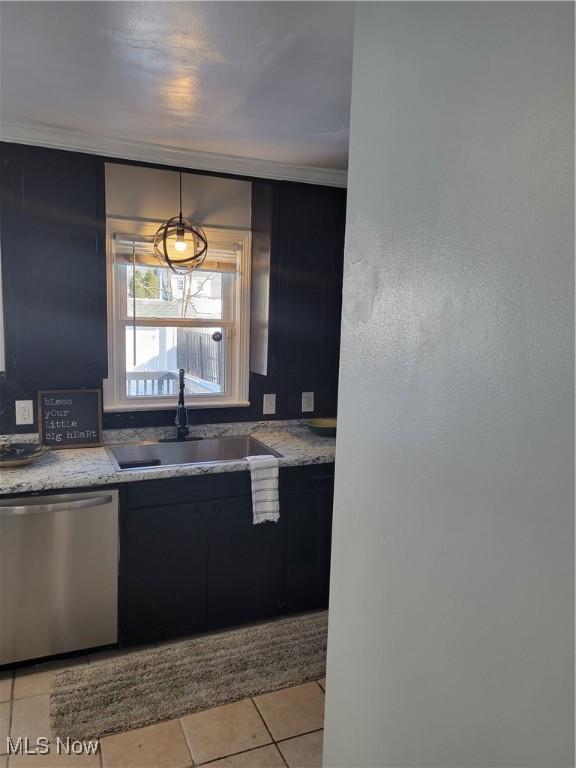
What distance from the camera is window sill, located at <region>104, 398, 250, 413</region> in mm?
3109

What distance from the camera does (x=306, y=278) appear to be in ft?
10.7

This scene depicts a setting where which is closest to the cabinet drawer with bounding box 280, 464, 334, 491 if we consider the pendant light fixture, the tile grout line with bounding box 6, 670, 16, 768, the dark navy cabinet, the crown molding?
the dark navy cabinet

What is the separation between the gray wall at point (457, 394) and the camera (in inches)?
27.0

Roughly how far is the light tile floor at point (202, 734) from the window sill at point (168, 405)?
4.41 feet

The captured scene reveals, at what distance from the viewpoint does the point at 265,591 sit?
2.92 m

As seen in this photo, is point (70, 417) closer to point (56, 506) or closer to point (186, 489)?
point (56, 506)

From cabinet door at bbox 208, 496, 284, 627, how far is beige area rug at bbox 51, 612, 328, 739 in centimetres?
10

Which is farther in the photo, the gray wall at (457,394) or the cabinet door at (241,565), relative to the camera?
the cabinet door at (241,565)

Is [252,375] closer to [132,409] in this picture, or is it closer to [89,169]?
[132,409]

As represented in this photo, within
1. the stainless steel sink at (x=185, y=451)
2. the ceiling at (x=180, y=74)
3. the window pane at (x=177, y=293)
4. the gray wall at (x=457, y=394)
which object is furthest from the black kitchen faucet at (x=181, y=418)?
the gray wall at (x=457, y=394)

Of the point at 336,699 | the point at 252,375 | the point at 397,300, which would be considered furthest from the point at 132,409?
the point at 397,300

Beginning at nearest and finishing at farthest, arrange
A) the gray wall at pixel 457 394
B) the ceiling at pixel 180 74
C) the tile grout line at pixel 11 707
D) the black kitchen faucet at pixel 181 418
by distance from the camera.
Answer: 1. the gray wall at pixel 457 394
2. the ceiling at pixel 180 74
3. the tile grout line at pixel 11 707
4. the black kitchen faucet at pixel 181 418

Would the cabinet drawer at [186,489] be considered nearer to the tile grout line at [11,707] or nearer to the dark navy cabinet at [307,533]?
the dark navy cabinet at [307,533]

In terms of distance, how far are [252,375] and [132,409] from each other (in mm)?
759
